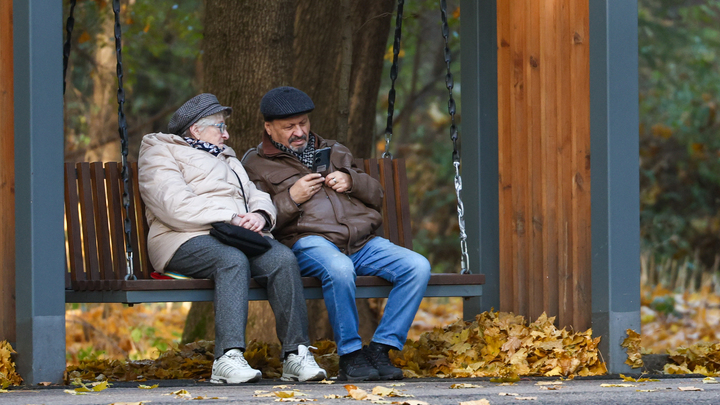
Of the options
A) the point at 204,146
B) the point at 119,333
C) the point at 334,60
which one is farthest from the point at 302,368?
the point at 119,333

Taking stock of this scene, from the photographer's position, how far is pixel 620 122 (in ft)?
15.5

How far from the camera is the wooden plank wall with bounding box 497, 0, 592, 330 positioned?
4.91 meters

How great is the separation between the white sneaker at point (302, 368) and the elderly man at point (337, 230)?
0.18 metres

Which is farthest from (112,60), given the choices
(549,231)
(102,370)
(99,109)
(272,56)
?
(549,231)

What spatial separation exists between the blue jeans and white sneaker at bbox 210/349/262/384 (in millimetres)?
488

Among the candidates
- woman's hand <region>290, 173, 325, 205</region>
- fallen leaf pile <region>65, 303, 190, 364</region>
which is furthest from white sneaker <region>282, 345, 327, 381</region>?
fallen leaf pile <region>65, 303, 190, 364</region>

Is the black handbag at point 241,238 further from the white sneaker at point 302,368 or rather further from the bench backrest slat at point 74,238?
the bench backrest slat at point 74,238

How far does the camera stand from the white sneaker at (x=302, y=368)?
4.54 metres

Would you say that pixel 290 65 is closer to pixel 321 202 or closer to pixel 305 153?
pixel 305 153

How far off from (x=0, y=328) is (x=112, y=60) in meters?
8.12

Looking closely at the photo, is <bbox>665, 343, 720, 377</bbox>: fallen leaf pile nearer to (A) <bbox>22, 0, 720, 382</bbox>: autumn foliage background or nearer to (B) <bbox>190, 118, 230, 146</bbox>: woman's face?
(B) <bbox>190, 118, 230, 146</bbox>: woman's face

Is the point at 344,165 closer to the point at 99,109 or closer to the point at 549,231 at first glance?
the point at 549,231

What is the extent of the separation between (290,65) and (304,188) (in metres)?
1.72

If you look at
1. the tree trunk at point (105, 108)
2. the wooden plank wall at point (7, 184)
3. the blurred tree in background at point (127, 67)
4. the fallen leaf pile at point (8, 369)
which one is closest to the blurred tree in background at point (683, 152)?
the blurred tree in background at point (127, 67)
